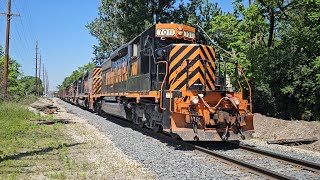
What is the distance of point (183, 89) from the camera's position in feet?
33.8

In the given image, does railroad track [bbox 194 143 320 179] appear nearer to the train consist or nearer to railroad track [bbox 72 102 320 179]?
railroad track [bbox 72 102 320 179]

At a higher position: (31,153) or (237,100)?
(237,100)

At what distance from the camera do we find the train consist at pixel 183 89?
9.36m

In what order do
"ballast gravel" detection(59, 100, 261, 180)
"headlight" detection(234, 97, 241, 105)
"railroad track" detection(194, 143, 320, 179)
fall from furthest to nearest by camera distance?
"headlight" detection(234, 97, 241, 105)
"ballast gravel" detection(59, 100, 261, 180)
"railroad track" detection(194, 143, 320, 179)

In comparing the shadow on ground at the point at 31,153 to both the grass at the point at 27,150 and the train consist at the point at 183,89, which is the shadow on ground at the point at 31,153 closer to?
the grass at the point at 27,150

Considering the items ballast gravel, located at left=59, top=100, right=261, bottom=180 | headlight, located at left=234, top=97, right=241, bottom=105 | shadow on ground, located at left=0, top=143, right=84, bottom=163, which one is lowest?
ballast gravel, located at left=59, top=100, right=261, bottom=180

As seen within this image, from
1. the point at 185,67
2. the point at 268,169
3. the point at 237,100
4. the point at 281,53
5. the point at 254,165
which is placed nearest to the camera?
the point at 268,169

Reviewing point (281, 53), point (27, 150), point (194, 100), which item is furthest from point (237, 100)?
point (281, 53)

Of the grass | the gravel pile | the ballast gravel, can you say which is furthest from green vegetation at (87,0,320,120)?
the grass

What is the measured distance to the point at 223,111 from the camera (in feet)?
31.1

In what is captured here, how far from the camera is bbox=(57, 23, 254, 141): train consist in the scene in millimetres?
9359

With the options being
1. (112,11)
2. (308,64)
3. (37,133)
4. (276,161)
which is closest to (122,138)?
(37,133)

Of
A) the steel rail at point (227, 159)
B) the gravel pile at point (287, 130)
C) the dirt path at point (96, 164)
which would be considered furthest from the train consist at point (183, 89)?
the gravel pile at point (287, 130)

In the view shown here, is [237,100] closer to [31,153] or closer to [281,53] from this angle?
[31,153]
